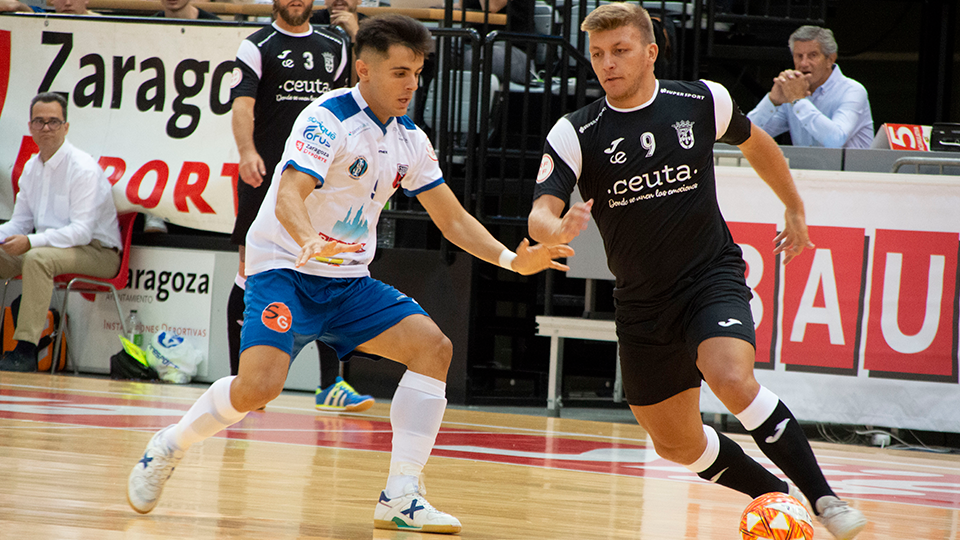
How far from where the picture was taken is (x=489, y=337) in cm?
873

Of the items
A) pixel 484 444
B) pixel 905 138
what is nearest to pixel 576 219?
pixel 484 444

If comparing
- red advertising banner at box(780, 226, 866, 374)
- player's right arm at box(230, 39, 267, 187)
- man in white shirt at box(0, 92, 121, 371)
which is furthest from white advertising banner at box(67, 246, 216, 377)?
red advertising banner at box(780, 226, 866, 374)

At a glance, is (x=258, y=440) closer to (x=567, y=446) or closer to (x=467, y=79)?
(x=567, y=446)

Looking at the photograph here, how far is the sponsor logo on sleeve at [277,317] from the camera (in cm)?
361

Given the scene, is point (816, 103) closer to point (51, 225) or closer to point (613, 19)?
point (613, 19)

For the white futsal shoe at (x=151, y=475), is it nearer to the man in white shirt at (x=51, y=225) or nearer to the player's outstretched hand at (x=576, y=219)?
the player's outstretched hand at (x=576, y=219)

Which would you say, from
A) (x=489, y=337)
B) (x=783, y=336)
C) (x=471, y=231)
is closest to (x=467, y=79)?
(x=489, y=337)

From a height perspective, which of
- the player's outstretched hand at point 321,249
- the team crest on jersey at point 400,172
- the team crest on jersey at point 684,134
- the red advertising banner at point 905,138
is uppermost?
the red advertising banner at point 905,138

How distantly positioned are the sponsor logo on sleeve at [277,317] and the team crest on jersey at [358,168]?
518 millimetres

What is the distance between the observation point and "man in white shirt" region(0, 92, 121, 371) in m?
8.34

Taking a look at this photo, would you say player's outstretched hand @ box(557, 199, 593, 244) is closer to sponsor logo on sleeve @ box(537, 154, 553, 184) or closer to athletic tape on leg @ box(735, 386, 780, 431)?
sponsor logo on sleeve @ box(537, 154, 553, 184)

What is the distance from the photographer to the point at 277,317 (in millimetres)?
3629

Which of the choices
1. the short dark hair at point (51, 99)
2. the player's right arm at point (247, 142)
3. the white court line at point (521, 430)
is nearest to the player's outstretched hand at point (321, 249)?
the player's right arm at point (247, 142)

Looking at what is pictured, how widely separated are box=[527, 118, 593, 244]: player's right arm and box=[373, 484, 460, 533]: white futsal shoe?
916mm
